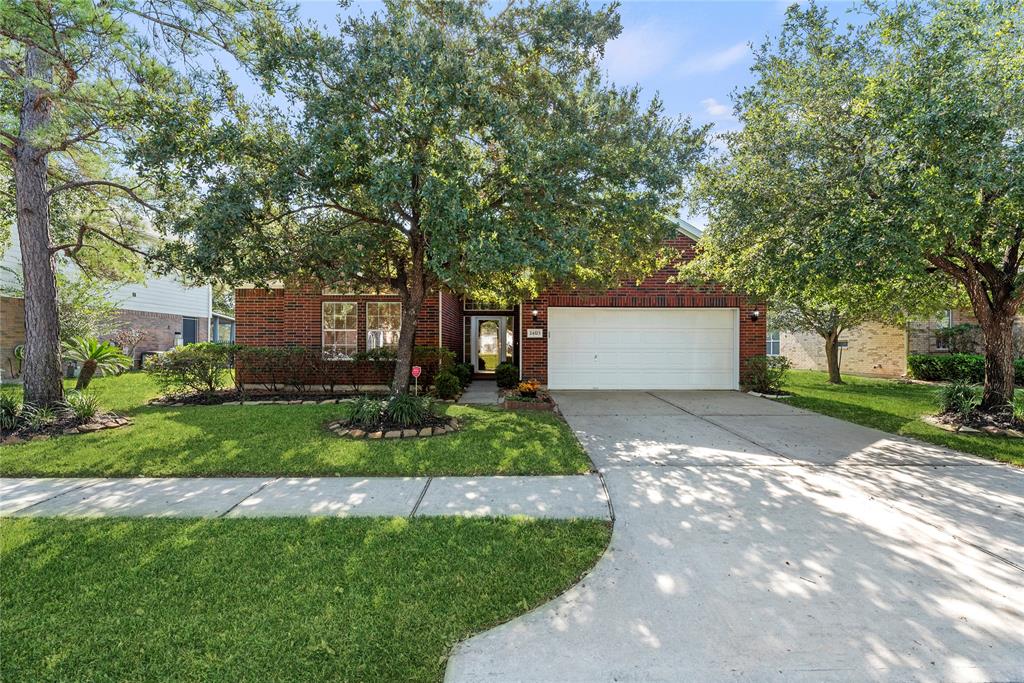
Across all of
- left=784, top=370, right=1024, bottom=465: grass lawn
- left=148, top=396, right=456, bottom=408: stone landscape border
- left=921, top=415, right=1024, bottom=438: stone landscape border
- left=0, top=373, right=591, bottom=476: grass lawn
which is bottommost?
→ left=784, top=370, right=1024, bottom=465: grass lawn

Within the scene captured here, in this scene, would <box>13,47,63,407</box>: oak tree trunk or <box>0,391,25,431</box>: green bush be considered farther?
<box>13,47,63,407</box>: oak tree trunk

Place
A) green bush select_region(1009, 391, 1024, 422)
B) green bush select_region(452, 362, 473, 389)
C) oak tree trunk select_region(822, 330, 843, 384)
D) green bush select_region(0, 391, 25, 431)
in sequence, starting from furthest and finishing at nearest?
oak tree trunk select_region(822, 330, 843, 384) < green bush select_region(452, 362, 473, 389) < green bush select_region(1009, 391, 1024, 422) < green bush select_region(0, 391, 25, 431)

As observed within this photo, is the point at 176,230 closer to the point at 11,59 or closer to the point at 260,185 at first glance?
the point at 260,185

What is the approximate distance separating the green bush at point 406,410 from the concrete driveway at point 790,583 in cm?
285

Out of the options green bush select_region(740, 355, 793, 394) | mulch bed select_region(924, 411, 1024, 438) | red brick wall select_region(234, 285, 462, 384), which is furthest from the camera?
green bush select_region(740, 355, 793, 394)

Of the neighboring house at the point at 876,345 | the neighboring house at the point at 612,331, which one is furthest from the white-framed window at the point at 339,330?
the neighboring house at the point at 876,345

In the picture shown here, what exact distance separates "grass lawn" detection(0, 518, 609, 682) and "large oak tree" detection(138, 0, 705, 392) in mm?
3299

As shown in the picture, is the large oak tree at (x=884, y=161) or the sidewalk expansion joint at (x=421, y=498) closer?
the sidewalk expansion joint at (x=421, y=498)

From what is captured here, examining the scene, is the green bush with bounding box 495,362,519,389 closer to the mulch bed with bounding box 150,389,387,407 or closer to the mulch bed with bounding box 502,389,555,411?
the mulch bed with bounding box 502,389,555,411

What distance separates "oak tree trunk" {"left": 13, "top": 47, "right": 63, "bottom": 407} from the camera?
7.11m

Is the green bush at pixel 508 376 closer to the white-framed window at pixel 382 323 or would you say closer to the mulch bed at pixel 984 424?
the white-framed window at pixel 382 323

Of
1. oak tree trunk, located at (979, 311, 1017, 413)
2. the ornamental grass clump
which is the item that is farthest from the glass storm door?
oak tree trunk, located at (979, 311, 1017, 413)

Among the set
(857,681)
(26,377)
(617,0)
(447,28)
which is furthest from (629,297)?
(26,377)

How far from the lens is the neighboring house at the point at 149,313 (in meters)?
13.7
